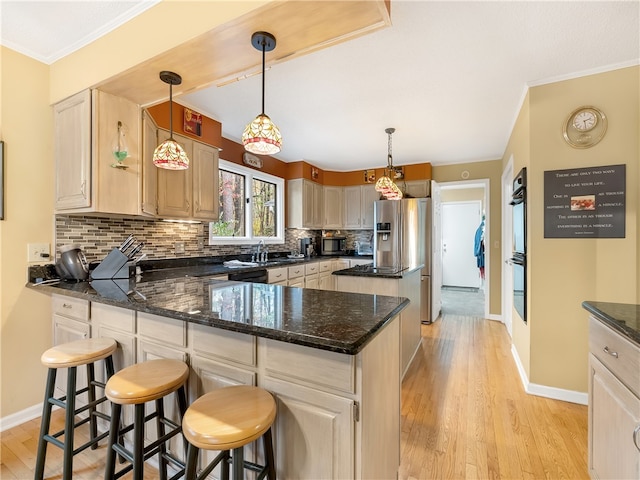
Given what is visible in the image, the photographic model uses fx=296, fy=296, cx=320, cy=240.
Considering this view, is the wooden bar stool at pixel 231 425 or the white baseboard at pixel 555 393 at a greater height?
the wooden bar stool at pixel 231 425

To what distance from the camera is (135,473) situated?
3.98 ft

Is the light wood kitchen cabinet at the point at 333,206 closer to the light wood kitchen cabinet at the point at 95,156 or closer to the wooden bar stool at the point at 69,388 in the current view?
the light wood kitchen cabinet at the point at 95,156

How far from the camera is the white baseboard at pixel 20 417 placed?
2.01 metres

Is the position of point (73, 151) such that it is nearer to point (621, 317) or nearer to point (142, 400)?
point (142, 400)

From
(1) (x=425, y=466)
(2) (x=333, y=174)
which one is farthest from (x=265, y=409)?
(2) (x=333, y=174)

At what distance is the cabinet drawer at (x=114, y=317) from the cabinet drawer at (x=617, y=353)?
2235 mm

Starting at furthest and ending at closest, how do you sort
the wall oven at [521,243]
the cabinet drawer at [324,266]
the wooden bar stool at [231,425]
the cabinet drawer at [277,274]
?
the cabinet drawer at [324,266] → the cabinet drawer at [277,274] → the wall oven at [521,243] → the wooden bar stool at [231,425]

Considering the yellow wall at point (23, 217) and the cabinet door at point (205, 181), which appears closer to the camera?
the yellow wall at point (23, 217)

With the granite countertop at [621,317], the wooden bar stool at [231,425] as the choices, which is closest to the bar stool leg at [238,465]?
the wooden bar stool at [231,425]

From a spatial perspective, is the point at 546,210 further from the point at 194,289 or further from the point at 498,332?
the point at 194,289

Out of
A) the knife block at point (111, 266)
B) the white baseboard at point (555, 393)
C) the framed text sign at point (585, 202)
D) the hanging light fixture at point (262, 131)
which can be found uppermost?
the hanging light fixture at point (262, 131)

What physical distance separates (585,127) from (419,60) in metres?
1.39

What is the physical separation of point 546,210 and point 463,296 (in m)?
4.64

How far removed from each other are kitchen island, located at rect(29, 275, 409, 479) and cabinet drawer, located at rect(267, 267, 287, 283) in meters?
1.73
